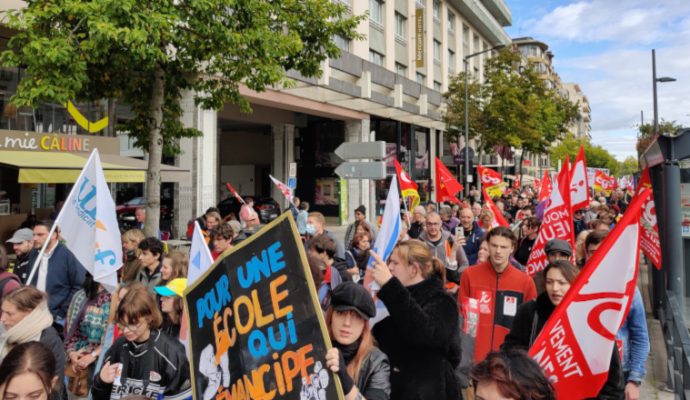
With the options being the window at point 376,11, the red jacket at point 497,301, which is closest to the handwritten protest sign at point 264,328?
the red jacket at point 497,301

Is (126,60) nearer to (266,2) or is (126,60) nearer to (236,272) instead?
(266,2)

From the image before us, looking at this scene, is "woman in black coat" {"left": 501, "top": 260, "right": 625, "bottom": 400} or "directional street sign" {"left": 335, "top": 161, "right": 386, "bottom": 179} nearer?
"woman in black coat" {"left": 501, "top": 260, "right": 625, "bottom": 400}

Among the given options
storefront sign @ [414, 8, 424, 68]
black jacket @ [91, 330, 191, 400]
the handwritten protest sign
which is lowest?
black jacket @ [91, 330, 191, 400]

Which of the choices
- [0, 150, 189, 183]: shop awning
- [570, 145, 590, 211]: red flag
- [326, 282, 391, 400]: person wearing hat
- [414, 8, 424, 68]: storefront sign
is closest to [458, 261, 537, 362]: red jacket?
[326, 282, 391, 400]: person wearing hat

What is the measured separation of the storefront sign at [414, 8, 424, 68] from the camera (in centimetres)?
3403

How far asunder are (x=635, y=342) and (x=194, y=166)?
1570cm

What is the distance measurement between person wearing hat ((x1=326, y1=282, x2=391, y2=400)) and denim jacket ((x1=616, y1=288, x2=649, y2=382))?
1955 mm

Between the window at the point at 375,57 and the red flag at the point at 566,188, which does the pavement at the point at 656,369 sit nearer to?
the red flag at the point at 566,188

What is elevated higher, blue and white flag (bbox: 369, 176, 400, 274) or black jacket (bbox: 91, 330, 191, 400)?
blue and white flag (bbox: 369, 176, 400, 274)

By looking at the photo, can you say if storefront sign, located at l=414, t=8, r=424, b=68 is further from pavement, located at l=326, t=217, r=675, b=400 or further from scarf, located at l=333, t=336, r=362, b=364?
scarf, located at l=333, t=336, r=362, b=364

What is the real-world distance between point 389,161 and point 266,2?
20.1m

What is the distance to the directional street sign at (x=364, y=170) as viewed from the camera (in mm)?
9555

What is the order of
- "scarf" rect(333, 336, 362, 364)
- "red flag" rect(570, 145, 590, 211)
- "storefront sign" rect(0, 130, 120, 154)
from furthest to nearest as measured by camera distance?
1. "storefront sign" rect(0, 130, 120, 154)
2. "red flag" rect(570, 145, 590, 211)
3. "scarf" rect(333, 336, 362, 364)

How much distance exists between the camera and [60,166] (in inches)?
415
